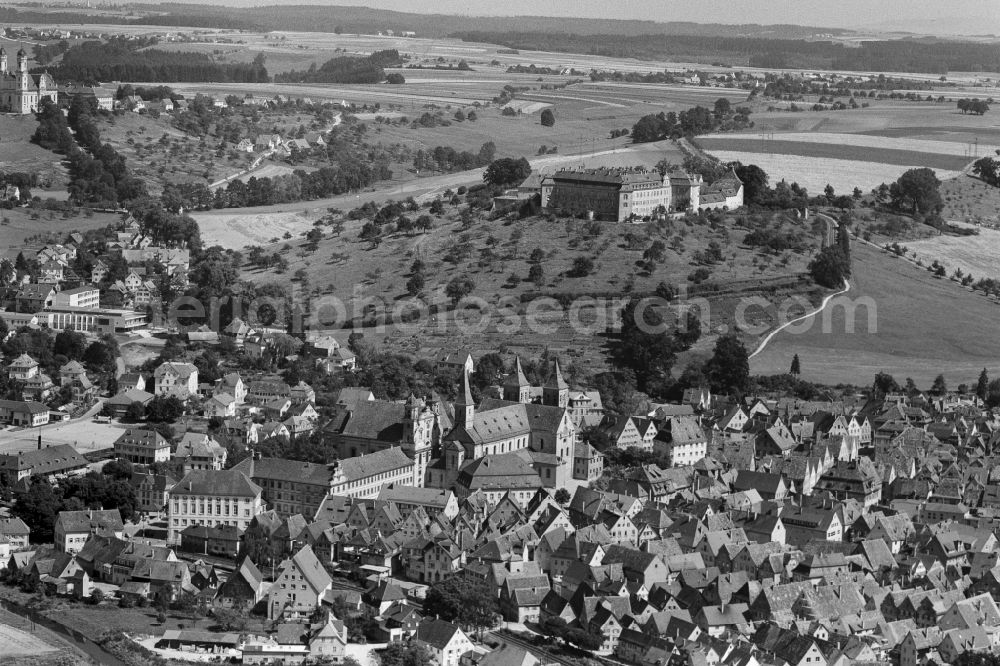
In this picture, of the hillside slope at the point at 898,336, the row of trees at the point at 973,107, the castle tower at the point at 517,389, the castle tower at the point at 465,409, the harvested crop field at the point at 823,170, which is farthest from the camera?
the row of trees at the point at 973,107

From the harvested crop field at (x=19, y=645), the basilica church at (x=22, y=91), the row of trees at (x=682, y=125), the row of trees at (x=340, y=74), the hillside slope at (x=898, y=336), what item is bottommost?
the hillside slope at (x=898, y=336)

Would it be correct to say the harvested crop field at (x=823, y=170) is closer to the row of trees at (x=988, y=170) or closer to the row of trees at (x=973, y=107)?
the row of trees at (x=988, y=170)

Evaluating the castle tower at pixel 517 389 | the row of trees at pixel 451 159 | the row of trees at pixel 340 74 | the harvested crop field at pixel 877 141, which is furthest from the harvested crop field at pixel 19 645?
the row of trees at pixel 340 74

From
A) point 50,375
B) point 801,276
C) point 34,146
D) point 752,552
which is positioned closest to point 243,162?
point 34,146

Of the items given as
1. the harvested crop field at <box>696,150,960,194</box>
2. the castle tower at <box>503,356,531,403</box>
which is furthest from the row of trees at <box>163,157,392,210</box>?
the castle tower at <box>503,356,531,403</box>

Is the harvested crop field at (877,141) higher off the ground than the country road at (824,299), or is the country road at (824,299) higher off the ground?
the harvested crop field at (877,141)

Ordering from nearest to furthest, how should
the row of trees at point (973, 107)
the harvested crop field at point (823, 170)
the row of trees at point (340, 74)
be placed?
the harvested crop field at point (823, 170) → the row of trees at point (973, 107) → the row of trees at point (340, 74)

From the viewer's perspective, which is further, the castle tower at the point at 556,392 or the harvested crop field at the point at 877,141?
the harvested crop field at the point at 877,141
